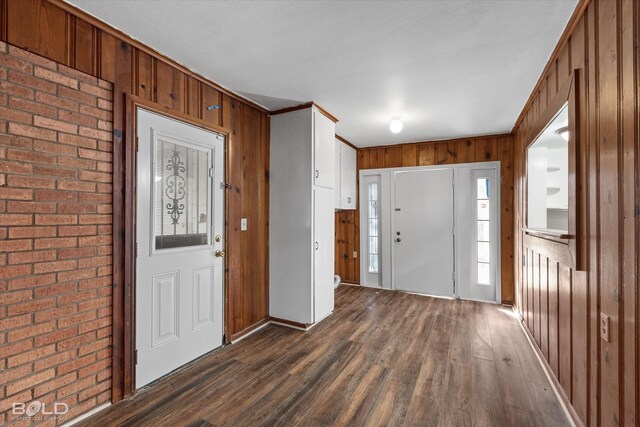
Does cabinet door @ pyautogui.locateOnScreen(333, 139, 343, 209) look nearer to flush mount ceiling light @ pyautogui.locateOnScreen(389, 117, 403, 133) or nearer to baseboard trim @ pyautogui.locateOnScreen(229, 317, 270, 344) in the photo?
flush mount ceiling light @ pyautogui.locateOnScreen(389, 117, 403, 133)

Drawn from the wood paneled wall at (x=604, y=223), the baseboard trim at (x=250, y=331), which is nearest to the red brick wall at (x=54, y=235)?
the baseboard trim at (x=250, y=331)

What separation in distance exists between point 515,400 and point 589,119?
192 centimetres

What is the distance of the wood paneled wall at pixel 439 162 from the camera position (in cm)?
425

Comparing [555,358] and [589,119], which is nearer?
[589,119]

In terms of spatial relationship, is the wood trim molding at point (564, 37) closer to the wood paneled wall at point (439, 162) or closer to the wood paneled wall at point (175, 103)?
the wood paneled wall at point (439, 162)

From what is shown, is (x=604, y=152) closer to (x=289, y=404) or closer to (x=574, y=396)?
(x=574, y=396)

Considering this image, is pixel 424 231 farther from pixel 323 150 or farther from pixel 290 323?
pixel 290 323

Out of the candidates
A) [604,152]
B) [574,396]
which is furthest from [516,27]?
[574,396]

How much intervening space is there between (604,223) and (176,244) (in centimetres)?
281

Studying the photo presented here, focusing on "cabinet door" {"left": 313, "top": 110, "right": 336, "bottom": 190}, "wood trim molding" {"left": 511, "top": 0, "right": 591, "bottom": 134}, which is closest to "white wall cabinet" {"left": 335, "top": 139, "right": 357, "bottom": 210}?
"cabinet door" {"left": 313, "top": 110, "right": 336, "bottom": 190}

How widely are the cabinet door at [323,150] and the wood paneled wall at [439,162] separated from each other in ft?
5.53

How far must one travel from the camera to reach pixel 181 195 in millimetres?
2486

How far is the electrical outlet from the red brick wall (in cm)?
288

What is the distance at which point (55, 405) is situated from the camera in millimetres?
1716
